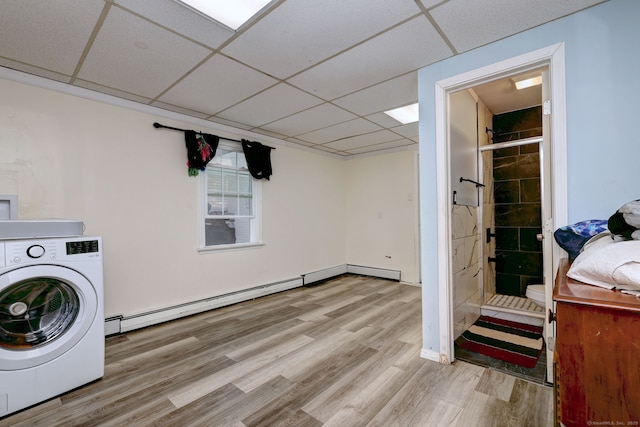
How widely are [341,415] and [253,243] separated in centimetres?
263

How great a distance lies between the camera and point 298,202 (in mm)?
4578

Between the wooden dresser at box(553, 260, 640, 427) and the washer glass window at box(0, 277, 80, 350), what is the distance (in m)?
2.50

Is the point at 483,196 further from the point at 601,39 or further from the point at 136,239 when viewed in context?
the point at 136,239

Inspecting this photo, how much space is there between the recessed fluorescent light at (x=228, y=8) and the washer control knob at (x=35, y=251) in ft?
5.36


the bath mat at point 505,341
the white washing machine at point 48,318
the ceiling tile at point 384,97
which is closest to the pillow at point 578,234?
the bath mat at point 505,341

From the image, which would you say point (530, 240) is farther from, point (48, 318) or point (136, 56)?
point (48, 318)

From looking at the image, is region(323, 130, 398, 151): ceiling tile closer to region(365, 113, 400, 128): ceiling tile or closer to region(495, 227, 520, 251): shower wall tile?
region(365, 113, 400, 128): ceiling tile

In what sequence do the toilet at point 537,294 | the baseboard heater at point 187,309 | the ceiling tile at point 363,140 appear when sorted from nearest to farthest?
the toilet at point 537,294 < the baseboard heater at point 187,309 < the ceiling tile at point 363,140

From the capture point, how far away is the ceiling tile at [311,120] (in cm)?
310

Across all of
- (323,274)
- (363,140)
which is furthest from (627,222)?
(323,274)

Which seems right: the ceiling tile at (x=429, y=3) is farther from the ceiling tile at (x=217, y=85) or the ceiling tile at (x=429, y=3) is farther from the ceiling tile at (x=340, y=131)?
the ceiling tile at (x=340, y=131)

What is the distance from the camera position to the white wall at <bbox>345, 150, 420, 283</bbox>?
4.64 metres

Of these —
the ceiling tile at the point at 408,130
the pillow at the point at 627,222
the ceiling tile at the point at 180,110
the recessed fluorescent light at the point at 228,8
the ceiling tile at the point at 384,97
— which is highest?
the recessed fluorescent light at the point at 228,8

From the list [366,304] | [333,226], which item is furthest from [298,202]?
Result: [366,304]
